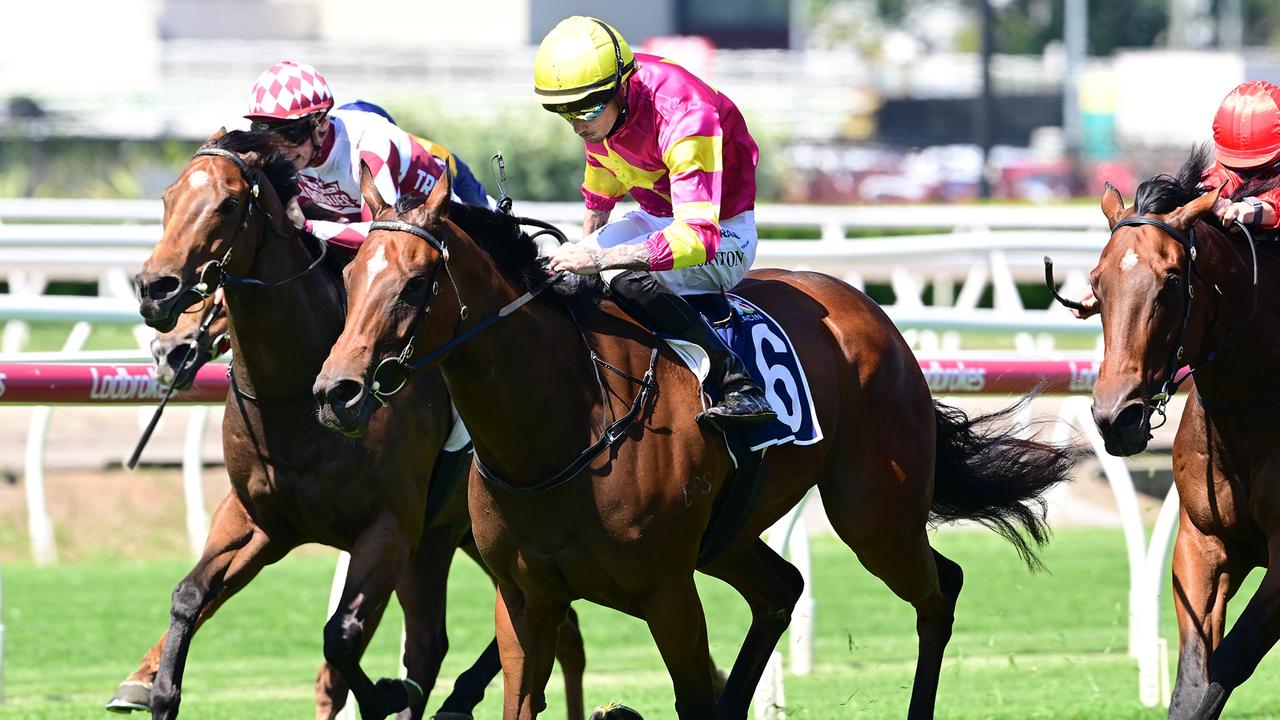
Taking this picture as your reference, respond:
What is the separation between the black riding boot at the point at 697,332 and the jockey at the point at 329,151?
3.33ft

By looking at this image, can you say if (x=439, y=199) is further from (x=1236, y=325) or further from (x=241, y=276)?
(x=1236, y=325)

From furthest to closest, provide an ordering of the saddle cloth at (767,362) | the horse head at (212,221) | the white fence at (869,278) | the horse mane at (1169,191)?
the white fence at (869,278), the horse head at (212,221), the saddle cloth at (767,362), the horse mane at (1169,191)

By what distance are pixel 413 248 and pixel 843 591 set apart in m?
5.22

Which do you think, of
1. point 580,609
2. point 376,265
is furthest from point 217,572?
point 580,609

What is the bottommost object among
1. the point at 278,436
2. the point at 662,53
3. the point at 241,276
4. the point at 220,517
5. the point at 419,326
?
the point at 662,53

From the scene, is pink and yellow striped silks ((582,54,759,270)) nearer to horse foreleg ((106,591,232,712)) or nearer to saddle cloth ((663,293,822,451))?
saddle cloth ((663,293,822,451))

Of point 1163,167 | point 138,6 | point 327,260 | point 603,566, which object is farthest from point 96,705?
point 138,6

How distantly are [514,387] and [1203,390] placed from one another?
1736mm

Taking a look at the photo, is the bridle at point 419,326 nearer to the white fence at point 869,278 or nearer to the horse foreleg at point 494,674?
the horse foreleg at point 494,674

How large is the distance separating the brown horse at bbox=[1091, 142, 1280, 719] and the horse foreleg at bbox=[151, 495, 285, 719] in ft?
7.57

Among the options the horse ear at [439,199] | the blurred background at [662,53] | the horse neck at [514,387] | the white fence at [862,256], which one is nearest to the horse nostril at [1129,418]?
the horse neck at [514,387]

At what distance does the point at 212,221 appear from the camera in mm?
4840

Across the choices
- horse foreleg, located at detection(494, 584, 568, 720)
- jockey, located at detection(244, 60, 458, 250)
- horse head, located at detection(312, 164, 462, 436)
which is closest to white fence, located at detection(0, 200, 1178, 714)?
jockey, located at detection(244, 60, 458, 250)

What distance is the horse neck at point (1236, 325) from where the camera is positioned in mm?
4406
